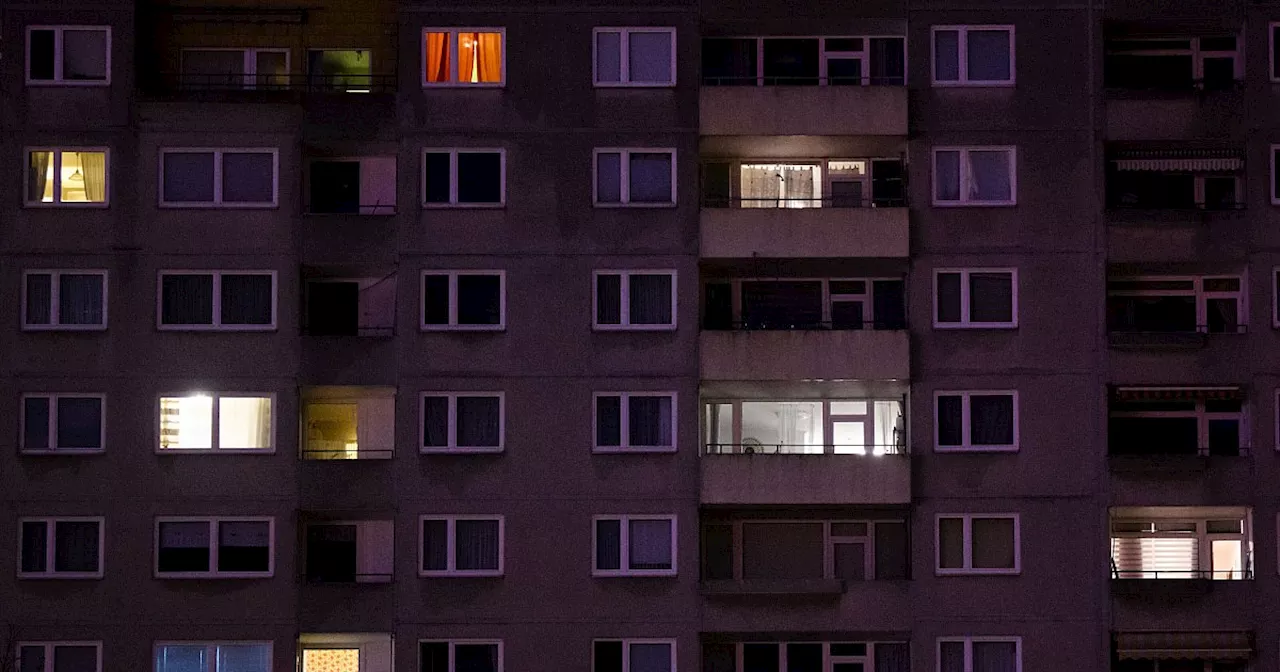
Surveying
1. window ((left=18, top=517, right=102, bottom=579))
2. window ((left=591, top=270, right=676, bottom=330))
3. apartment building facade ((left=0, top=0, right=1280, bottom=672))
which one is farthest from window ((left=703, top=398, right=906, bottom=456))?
window ((left=18, top=517, right=102, bottom=579))

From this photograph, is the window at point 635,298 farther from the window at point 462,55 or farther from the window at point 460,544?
the window at point 462,55

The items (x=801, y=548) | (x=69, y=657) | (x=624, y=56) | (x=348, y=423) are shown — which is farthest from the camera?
(x=348, y=423)

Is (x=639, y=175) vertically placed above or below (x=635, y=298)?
above

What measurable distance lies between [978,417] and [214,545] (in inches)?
603

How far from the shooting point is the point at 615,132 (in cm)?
3334

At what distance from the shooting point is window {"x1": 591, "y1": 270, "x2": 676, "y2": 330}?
1304 inches

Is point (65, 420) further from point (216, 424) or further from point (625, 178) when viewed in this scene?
point (625, 178)

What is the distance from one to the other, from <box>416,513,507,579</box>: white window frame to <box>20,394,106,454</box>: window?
21.9 ft

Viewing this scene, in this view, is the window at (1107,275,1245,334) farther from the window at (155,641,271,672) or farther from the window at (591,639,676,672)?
the window at (155,641,271,672)

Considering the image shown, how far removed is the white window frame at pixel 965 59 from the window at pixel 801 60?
1072 mm

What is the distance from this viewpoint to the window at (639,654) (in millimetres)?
32625

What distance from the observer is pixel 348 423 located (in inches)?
1339

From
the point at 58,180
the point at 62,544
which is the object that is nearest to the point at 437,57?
the point at 58,180

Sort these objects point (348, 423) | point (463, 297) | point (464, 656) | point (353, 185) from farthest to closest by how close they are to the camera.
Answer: point (353, 185)
point (348, 423)
point (463, 297)
point (464, 656)
